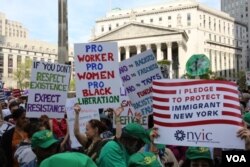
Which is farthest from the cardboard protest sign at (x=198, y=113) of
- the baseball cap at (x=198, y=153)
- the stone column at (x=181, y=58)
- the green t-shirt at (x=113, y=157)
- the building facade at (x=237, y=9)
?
the building facade at (x=237, y=9)

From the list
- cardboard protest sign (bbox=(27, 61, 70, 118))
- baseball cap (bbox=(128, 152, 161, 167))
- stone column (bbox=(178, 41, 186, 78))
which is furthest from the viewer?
stone column (bbox=(178, 41, 186, 78))

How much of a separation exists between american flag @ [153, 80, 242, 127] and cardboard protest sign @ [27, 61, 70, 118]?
3.24 meters

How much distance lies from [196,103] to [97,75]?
2.48 meters

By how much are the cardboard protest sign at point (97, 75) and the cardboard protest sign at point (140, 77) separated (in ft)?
1.37

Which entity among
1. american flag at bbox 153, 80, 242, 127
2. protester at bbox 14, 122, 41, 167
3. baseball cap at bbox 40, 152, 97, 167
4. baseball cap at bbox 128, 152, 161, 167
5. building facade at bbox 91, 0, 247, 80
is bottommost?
protester at bbox 14, 122, 41, 167

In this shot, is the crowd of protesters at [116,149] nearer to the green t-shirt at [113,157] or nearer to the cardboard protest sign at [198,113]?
the green t-shirt at [113,157]

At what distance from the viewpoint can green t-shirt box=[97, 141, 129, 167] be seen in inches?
165

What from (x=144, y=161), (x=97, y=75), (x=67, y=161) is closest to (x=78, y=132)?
(x=97, y=75)

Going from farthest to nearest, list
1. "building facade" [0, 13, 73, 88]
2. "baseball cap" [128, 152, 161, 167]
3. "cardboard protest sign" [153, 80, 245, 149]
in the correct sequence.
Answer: "building facade" [0, 13, 73, 88]
"cardboard protest sign" [153, 80, 245, 149]
"baseball cap" [128, 152, 161, 167]

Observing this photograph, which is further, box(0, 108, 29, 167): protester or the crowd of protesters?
box(0, 108, 29, 167): protester

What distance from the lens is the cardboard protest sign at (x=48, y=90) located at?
719 centimetres

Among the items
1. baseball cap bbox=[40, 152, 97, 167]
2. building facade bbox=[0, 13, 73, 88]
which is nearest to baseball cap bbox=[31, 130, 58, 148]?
baseball cap bbox=[40, 152, 97, 167]

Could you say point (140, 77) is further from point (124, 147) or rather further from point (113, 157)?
point (113, 157)

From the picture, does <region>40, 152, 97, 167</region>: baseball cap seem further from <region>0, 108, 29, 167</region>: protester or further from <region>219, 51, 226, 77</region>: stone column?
<region>219, 51, 226, 77</region>: stone column
